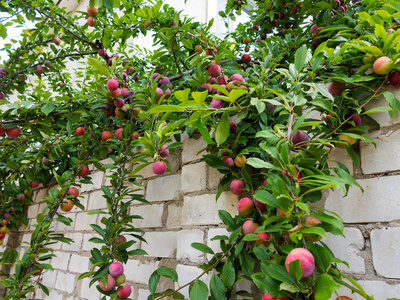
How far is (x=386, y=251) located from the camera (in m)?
0.77

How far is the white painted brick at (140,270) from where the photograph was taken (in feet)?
4.84

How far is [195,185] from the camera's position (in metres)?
1.21

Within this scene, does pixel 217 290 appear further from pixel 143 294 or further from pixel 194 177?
pixel 143 294

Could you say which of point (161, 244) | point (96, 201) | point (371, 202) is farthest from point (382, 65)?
point (96, 201)

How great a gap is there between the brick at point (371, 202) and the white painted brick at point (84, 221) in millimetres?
1695

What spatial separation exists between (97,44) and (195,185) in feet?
4.25

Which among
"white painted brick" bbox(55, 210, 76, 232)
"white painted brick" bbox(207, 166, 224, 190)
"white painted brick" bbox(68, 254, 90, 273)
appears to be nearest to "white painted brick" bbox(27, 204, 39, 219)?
"white painted brick" bbox(55, 210, 76, 232)

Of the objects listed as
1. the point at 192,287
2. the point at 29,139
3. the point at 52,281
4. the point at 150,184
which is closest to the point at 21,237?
the point at 52,281

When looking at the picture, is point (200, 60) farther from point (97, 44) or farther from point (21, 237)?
point (21, 237)

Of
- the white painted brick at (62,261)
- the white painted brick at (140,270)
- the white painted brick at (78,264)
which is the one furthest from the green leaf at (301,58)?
the white painted brick at (62,261)

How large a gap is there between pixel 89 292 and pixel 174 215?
889mm

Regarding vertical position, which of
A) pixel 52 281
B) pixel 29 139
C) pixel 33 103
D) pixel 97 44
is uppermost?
pixel 97 44

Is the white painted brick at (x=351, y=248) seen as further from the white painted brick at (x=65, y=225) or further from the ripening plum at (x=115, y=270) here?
the white painted brick at (x=65, y=225)

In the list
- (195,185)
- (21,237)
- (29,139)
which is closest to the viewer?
(195,185)
